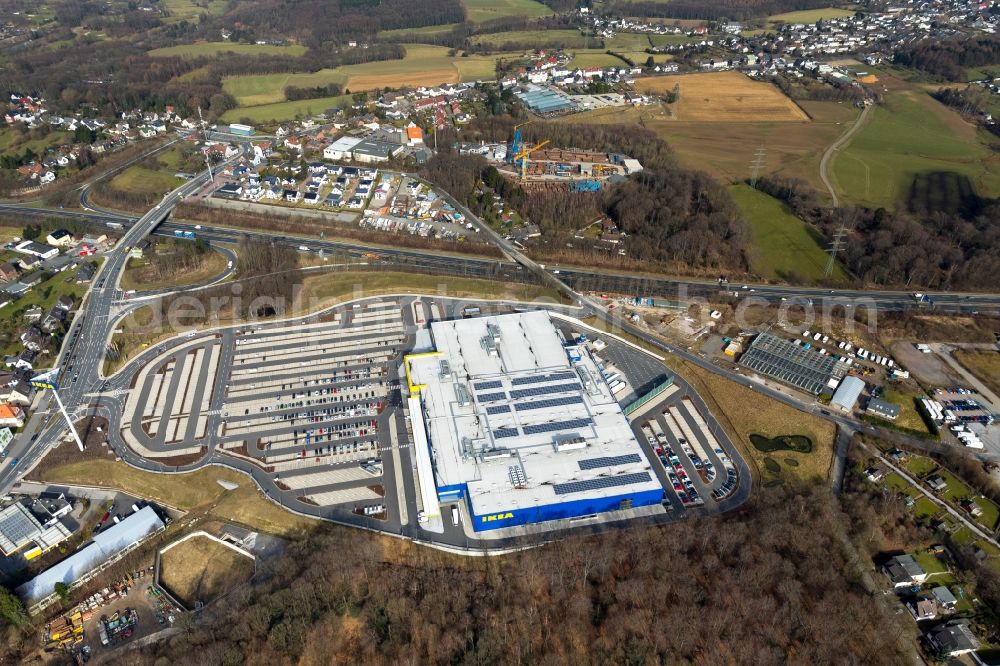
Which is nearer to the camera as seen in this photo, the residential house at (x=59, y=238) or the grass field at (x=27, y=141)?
the residential house at (x=59, y=238)

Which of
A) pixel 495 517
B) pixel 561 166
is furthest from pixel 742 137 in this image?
pixel 495 517

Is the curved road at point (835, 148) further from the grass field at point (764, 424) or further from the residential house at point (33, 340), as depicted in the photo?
the residential house at point (33, 340)

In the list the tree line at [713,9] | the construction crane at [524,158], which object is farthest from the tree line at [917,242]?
the tree line at [713,9]

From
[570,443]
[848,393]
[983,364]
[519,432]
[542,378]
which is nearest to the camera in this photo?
[570,443]

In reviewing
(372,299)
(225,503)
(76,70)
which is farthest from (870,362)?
(76,70)

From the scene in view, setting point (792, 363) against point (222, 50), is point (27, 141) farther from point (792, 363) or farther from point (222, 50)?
point (792, 363)

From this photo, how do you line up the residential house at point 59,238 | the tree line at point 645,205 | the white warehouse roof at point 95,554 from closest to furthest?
1. the white warehouse roof at point 95,554
2. the tree line at point 645,205
3. the residential house at point 59,238

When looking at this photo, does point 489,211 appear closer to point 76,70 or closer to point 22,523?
point 22,523
